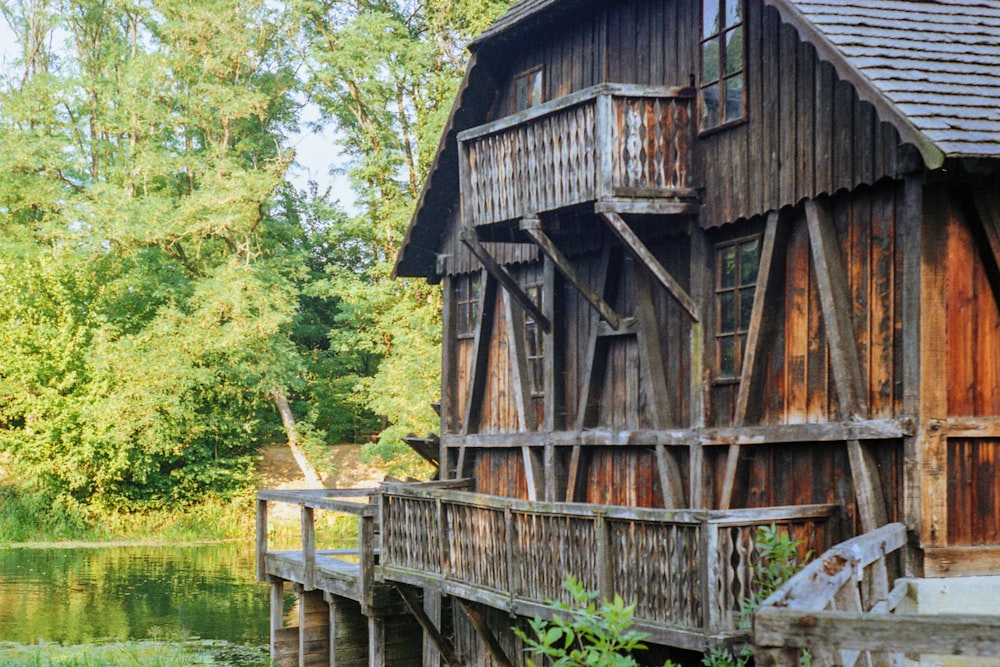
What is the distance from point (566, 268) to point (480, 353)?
387 centimetres

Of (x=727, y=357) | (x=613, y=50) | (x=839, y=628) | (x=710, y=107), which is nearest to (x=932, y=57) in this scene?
(x=710, y=107)

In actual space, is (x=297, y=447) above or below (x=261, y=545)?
above

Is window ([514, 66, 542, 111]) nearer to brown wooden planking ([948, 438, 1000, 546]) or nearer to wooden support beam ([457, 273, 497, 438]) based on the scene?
wooden support beam ([457, 273, 497, 438])

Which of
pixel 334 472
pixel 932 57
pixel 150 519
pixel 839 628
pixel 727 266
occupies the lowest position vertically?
pixel 150 519

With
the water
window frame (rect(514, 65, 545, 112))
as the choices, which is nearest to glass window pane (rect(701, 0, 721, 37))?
window frame (rect(514, 65, 545, 112))

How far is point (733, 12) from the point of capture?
42.5 feet

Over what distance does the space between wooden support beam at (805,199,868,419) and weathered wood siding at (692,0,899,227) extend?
29 cm

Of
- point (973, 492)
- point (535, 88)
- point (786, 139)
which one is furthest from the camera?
point (535, 88)

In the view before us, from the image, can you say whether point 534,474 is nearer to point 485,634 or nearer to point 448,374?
point 485,634

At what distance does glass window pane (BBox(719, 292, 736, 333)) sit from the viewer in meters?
13.0

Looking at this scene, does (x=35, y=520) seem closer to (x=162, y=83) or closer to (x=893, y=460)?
(x=162, y=83)

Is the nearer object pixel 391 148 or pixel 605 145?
pixel 605 145

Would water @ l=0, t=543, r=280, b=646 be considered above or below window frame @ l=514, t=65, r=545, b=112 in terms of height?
below

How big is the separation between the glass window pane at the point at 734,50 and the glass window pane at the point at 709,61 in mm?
159
